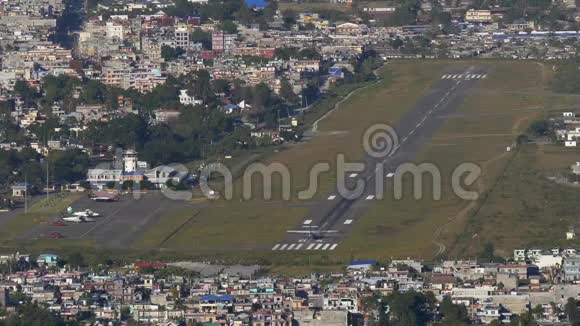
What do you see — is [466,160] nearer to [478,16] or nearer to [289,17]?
[289,17]

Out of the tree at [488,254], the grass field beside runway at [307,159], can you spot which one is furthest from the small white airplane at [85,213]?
the tree at [488,254]

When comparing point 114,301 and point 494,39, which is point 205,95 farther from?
point 114,301

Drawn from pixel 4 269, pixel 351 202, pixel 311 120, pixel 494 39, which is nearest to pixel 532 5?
pixel 494 39

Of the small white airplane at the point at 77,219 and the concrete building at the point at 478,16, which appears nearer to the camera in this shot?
the small white airplane at the point at 77,219

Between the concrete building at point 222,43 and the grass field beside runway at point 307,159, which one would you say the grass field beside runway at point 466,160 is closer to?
the grass field beside runway at point 307,159

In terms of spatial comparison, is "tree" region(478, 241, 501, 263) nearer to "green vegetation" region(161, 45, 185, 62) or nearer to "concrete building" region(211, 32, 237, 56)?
"green vegetation" region(161, 45, 185, 62)
